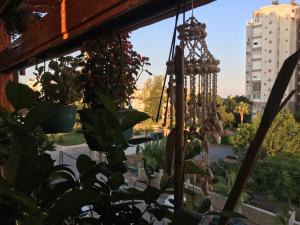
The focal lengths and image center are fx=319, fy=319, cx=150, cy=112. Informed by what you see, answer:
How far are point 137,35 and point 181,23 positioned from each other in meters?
0.45

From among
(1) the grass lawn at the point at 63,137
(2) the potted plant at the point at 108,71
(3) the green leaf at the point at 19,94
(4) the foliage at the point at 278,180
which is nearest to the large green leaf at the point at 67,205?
(3) the green leaf at the point at 19,94

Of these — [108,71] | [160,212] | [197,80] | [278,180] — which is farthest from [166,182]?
[278,180]

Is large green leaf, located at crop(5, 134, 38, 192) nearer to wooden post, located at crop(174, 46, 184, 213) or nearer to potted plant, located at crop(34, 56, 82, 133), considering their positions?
wooden post, located at crop(174, 46, 184, 213)

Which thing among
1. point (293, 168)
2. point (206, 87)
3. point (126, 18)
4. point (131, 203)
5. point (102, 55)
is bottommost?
point (293, 168)

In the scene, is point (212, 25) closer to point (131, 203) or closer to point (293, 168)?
point (131, 203)

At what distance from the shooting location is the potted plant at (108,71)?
886mm

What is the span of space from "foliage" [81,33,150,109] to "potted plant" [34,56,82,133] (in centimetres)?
21

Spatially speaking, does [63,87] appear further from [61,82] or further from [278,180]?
[278,180]

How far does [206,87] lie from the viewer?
23.2 inches

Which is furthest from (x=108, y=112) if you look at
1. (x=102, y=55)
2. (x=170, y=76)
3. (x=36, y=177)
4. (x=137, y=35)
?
(x=137, y=35)

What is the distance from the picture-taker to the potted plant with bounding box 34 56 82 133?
3.74 ft

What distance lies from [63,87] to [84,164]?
35.4 inches

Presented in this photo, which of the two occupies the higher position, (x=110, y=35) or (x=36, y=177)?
(x=110, y=35)

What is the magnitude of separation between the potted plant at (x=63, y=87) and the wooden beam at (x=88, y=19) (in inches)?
3.5
